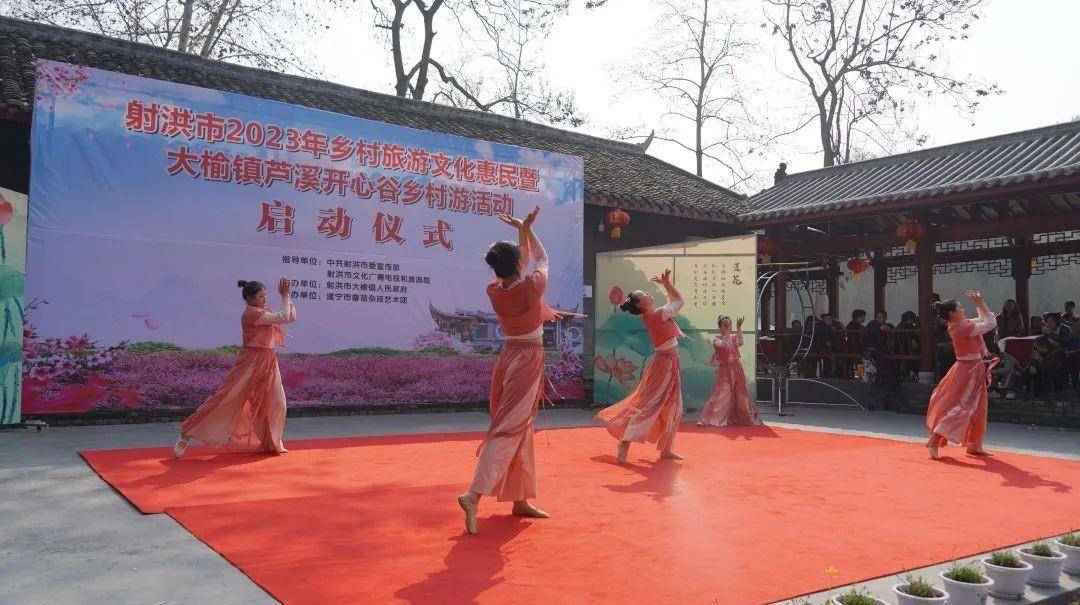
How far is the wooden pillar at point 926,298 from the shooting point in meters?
9.84

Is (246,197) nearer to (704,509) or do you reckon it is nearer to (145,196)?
(145,196)

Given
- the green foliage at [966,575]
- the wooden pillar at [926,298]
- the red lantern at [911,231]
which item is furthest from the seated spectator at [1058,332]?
the green foliage at [966,575]

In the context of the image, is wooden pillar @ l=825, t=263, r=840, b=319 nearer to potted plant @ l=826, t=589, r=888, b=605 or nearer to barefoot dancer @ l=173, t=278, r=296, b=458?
barefoot dancer @ l=173, t=278, r=296, b=458

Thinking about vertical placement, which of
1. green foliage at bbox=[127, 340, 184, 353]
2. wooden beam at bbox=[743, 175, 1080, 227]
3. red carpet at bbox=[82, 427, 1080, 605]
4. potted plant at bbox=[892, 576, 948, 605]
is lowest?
red carpet at bbox=[82, 427, 1080, 605]

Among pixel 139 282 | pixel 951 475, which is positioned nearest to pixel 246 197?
pixel 139 282

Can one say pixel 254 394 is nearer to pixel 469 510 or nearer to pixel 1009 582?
pixel 469 510

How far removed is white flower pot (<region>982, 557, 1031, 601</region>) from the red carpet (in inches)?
12.4

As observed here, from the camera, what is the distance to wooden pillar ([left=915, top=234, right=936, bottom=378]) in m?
9.84

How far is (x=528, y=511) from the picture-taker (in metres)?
3.76

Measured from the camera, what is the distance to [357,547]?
10.3 feet

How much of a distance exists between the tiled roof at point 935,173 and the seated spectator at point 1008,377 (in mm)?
2130

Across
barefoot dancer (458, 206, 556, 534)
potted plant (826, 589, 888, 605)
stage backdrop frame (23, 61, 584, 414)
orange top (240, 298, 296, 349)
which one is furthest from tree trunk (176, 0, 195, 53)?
potted plant (826, 589, 888, 605)

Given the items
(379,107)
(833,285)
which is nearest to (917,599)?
(379,107)

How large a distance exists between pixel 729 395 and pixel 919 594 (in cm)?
605
